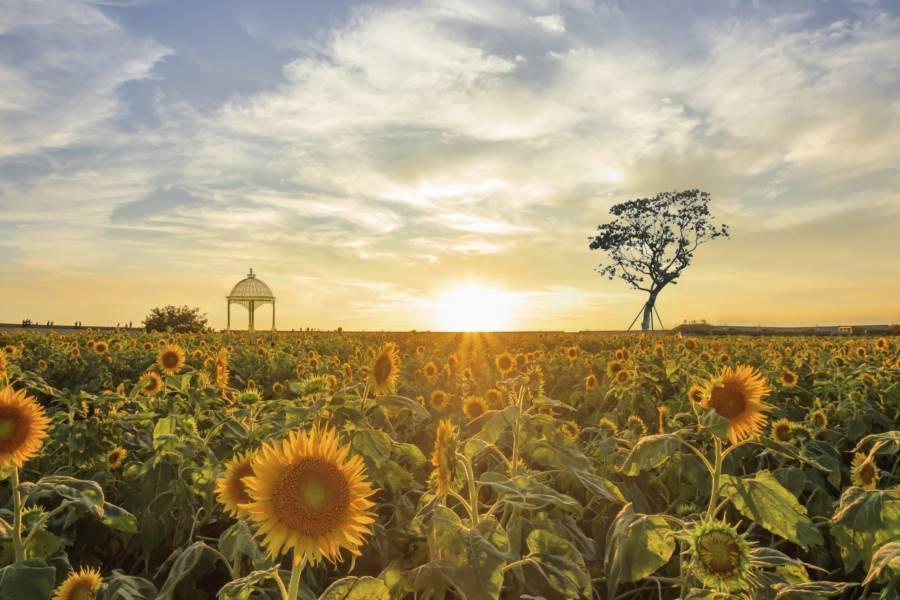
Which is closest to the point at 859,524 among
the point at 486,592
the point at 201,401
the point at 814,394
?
the point at 486,592

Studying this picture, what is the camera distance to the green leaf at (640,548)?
200 cm

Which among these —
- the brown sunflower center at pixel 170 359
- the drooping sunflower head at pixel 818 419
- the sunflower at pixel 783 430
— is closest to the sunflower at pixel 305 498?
the sunflower at pixel 783 430

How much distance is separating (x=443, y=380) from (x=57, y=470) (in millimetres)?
4391

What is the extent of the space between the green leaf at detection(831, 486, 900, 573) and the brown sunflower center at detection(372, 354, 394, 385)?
1907mm

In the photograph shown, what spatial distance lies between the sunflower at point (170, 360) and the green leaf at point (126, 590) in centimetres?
468

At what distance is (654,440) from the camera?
8.43 ft

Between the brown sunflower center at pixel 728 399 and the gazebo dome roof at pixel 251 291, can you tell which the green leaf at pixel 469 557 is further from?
the gazebo dome roof at pixel 251 291

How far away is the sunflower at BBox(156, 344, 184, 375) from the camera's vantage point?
21.8 feet

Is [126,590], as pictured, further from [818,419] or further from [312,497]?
[818,419]

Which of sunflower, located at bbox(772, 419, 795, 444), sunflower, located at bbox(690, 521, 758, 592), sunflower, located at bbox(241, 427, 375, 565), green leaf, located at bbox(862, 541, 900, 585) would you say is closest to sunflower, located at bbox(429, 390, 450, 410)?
sunflower, located at bbox(772, 419, 795, 444)

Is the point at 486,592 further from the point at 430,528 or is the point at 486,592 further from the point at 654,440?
the point at 654,440

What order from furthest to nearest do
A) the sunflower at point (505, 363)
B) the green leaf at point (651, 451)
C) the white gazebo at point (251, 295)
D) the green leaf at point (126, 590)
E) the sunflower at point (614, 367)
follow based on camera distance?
1. the white gazebo at point (251, 295)
2. the sunflower at point (614, 367)
3. the sunflower at point (505, 363)
4. the green leaf at point (651, 451)
5. the green leaf at point (126, 590)

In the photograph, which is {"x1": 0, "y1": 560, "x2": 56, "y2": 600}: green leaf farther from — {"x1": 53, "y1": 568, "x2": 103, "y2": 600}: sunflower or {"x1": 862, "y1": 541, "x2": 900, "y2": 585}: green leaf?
{"x1": 862, "y1": 541, "x2": 900, "y2": 585}: green leaf

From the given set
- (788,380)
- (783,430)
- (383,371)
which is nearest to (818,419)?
(783,430)
